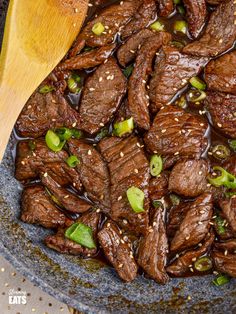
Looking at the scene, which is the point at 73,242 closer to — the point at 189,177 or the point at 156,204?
the point at 156,204

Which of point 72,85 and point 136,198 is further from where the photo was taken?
point 72,85

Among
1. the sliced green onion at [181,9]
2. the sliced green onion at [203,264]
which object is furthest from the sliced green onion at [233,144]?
the sliced green onion at [181,9]

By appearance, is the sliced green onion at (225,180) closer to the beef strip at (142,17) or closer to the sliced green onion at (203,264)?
the sliced green onion at (203,264)

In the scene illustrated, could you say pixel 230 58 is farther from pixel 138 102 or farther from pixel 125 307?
pixel 125 307

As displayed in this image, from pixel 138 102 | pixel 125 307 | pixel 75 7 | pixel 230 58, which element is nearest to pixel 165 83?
pixel 138 102

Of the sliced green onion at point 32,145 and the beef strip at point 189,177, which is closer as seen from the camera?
the beef strip at point 189,177

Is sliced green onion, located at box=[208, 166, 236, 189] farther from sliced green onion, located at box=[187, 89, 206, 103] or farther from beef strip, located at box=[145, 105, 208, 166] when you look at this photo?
sliced green onion, located at box=[187, 89, 206, 103]

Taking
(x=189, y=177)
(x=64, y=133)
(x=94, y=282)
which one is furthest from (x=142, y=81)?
(x=94, y=282)
